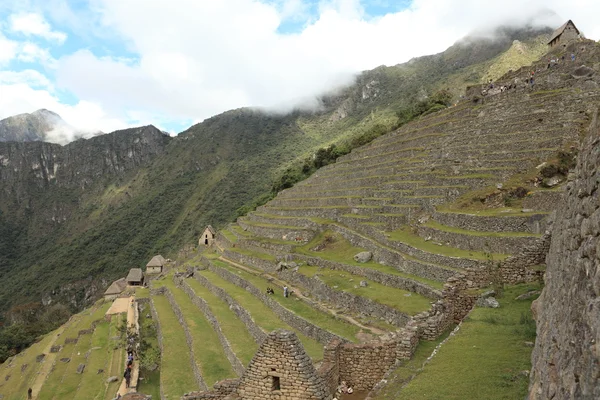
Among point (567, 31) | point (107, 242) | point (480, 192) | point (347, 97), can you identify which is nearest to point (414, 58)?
point (347, 97)

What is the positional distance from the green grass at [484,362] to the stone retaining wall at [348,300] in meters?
4.06

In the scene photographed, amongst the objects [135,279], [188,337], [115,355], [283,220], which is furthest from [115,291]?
[188,337]

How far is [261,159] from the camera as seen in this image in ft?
407

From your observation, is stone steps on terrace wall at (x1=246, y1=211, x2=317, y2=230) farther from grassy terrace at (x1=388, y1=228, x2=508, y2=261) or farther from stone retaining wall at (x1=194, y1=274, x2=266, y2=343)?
grassy terrace at (x1=388, y1=228, x2=508, y2=261)

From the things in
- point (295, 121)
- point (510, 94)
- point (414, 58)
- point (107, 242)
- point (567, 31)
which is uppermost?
point (414, 58)

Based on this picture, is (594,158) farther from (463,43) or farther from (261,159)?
(261,159)

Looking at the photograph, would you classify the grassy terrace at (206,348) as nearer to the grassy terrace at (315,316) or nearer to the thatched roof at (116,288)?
the grassy terrace at (315,316)

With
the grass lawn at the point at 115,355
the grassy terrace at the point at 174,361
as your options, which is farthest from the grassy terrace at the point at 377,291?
the grass lawn at the point at 115,355

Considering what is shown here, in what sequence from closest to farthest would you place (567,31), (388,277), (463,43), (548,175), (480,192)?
(388,277) → (548,175) → (480,192) → (567,31) → (463,43)

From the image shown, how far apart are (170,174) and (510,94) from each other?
453 feet

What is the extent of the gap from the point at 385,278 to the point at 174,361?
1024cm

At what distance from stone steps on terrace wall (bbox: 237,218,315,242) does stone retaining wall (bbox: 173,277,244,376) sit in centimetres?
680

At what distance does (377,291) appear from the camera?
15039 millimetres

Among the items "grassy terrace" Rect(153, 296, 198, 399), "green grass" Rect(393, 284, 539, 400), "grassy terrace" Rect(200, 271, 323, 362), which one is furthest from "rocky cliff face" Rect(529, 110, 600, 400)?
"grassy terrace" Rect(153, 296, 198, 399)
